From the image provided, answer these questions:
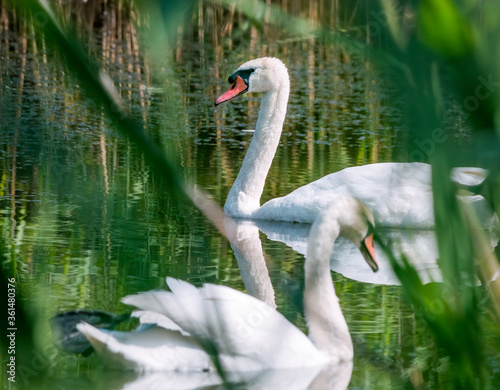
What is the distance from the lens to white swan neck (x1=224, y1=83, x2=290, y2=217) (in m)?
5.50

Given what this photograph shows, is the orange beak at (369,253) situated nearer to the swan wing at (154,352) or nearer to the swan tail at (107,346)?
the swan wing at (154,352)

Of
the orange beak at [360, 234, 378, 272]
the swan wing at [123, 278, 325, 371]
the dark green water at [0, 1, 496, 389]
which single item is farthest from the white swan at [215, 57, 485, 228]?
the swan wing at [123, 278, 325, 371]

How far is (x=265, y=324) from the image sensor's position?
8.69 feet

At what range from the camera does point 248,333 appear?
8.57 feet

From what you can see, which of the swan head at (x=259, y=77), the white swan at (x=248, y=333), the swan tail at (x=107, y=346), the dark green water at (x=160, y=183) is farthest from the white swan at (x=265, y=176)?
the swan tail at (x=107, y=346)

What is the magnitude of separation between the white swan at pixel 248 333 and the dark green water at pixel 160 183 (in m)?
0.09

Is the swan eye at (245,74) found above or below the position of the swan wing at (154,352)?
above

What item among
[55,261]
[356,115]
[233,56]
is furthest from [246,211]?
[233,56]

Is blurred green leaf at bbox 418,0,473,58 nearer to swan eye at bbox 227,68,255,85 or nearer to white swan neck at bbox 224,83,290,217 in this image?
white swan neck at bbox 224,83,290,217

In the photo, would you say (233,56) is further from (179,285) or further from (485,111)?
(485,111)

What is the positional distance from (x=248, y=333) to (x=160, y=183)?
196cm

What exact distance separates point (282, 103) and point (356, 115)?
259cm

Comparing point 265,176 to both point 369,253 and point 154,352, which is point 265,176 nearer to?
point 369,253

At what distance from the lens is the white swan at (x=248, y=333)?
2.55 metres
